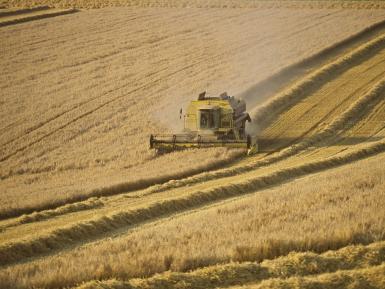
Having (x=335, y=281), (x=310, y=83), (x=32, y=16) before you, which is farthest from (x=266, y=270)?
(x=32, y=16)

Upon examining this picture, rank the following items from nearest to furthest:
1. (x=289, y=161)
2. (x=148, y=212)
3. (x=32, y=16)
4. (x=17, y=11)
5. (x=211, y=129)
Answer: (x=148, y=212), (x=289, y=161), (x=211, y=129), (x=32, y=16), (x=17, y=11)

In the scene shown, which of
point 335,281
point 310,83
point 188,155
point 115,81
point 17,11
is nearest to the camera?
point 335,281

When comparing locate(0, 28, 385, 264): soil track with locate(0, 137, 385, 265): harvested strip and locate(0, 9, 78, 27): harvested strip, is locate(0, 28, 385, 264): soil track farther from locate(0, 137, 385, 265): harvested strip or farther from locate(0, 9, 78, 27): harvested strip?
locate(0, 9, 78, 27): harvested strip

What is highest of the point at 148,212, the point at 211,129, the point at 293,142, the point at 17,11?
the point at 17,11

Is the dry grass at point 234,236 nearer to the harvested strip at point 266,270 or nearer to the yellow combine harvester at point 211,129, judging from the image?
the harvested strip at point 266,270

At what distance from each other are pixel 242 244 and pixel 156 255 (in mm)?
1484

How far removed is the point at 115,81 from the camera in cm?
3603

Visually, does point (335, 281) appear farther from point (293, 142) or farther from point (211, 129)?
point (293, 142)

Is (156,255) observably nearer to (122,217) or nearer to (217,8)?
(122,217)

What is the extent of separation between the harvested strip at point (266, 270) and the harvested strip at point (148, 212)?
11.4 ft

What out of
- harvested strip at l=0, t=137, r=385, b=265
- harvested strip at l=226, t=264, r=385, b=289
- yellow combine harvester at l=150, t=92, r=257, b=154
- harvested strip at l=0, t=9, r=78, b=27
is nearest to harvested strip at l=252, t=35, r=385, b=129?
yellow combine harvester at l=150, t=92, r=257, b=154

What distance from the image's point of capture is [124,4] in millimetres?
59406

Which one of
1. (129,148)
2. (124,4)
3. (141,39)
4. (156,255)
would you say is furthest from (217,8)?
(156,255)

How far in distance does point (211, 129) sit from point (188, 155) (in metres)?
1.86
